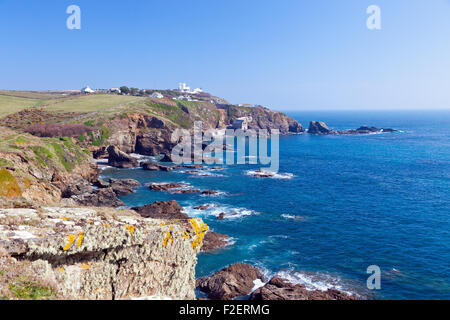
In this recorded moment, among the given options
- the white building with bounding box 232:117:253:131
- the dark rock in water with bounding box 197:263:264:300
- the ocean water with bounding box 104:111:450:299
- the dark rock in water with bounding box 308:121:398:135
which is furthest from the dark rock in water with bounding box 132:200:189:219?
the dark rock in water with bounding box 308:121:398:135

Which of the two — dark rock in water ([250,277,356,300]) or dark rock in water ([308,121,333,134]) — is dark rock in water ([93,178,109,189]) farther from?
dark rock in water ([308,121,333,134])

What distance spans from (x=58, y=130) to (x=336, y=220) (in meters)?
65.3

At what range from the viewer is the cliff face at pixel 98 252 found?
9.14 meters

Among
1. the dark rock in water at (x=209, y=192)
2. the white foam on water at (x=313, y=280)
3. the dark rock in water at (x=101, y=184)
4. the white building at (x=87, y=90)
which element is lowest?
the white foam on water at (x=313, y=280)

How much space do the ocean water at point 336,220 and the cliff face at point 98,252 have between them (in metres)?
17.2

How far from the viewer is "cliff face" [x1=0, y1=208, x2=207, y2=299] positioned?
9.14 metres

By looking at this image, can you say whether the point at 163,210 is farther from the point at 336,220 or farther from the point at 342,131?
the point at 342,131

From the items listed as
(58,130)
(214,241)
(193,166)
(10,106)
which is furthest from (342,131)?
(10,106)

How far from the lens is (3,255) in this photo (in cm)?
856

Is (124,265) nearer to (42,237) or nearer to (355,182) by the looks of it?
(42,237)

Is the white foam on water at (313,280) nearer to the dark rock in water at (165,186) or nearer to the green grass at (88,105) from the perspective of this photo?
the dark rock in water at (165,186)

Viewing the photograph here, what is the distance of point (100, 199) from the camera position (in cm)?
4550

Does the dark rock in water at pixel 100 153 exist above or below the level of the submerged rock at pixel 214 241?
above

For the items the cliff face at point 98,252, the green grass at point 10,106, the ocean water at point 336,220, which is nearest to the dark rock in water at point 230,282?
the ocean water at point 336,220
